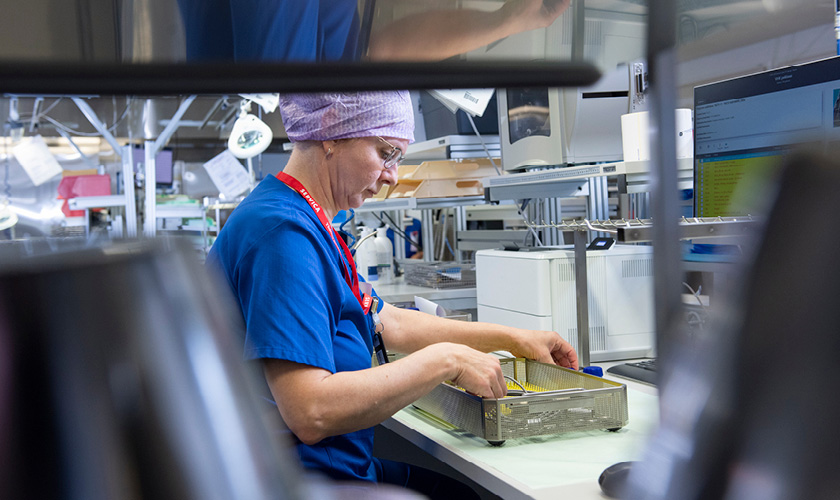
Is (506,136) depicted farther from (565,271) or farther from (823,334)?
(823,334)

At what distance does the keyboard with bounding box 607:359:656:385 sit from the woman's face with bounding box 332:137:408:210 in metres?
0.74

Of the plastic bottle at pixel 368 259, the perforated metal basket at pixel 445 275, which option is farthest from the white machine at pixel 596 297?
the plastic bottle at pixel 368 259

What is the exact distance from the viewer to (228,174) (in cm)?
415

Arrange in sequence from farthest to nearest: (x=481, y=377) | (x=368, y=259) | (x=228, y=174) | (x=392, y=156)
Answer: (x=228, y=174) → (x=368, y=259) → (x=392, y=156) → (x=481, y=377)

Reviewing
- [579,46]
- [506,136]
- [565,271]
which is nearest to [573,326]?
[565,271]

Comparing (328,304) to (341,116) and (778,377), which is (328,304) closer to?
(341,116)

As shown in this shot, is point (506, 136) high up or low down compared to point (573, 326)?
up

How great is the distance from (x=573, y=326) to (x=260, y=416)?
5.58 ft

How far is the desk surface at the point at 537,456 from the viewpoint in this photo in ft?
3.35

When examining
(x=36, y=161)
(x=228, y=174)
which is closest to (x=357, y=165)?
(x=228, y=174)

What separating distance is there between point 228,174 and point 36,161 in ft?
4.09

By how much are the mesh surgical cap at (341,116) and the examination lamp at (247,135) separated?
191cm

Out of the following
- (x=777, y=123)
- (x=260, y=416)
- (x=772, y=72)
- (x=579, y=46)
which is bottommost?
(x=260, y=416)

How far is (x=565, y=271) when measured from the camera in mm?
1829
